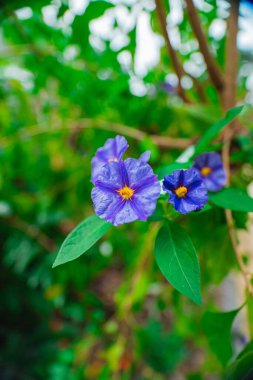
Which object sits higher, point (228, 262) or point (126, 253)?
point (126, 253)

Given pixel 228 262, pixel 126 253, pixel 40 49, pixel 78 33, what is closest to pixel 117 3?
pixel 78 33

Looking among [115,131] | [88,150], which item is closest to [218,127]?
[115,131]

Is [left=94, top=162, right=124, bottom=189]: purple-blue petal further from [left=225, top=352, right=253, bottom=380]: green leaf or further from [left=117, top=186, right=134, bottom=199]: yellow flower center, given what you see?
[left=225, top=352, right=253, bottom=380]: green leaf

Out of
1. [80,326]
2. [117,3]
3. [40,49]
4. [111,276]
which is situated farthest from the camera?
[111,276]

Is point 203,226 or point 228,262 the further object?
point 228,262

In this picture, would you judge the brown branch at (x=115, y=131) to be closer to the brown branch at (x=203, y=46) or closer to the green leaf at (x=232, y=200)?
the brown branch at (x=203, y=46)

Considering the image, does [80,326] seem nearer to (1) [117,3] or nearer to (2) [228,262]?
(2) [228,262]

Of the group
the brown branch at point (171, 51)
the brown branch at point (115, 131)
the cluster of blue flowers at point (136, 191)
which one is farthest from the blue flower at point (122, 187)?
the brown branch at point (115, 131)
